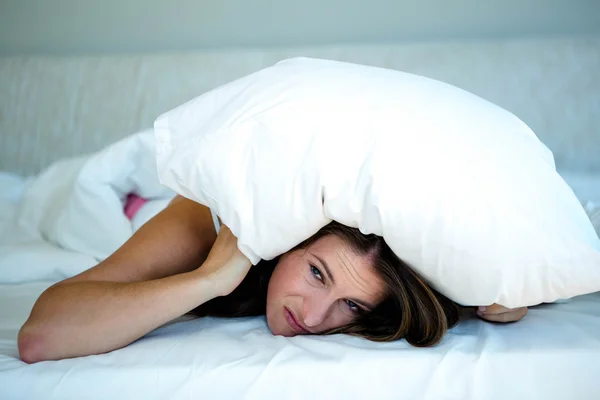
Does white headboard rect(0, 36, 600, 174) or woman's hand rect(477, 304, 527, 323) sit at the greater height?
white headboard rect(0, 36, 600, 174)

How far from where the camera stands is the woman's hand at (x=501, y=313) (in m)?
0.99

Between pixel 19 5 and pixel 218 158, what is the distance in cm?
175

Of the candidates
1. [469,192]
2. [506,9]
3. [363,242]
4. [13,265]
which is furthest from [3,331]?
[506,9]

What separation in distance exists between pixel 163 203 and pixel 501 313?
86 cm

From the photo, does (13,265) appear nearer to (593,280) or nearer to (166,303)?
(166,303)

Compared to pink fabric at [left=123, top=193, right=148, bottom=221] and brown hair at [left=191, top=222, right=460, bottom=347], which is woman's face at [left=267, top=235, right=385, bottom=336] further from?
pink fabric at [left=123, top=193, right=148, bottom=221]

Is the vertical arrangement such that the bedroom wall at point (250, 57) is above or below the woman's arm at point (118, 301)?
above

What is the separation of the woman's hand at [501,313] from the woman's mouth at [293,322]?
0.93 ft

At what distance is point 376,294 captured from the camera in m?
1.01

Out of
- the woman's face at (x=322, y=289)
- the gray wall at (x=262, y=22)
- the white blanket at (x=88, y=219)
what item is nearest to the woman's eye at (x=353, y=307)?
the woman's face at (x=322, y=289)

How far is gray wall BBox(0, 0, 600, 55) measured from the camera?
2.00 metres

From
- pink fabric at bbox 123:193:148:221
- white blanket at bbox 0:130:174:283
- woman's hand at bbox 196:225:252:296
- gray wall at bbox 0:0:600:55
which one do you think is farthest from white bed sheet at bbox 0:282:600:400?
gray wall at bbox 0:0:600:55

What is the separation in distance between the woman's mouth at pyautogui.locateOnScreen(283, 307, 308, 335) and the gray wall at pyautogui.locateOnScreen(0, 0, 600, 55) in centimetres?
129

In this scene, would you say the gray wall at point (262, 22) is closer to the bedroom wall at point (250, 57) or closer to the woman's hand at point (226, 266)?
the bedroom wall at point (250, 57)
